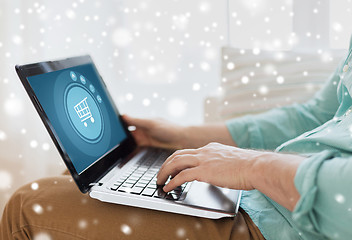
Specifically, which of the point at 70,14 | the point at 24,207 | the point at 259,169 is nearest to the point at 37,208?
the point at 24,207

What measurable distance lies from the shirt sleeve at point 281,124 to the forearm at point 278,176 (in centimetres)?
40

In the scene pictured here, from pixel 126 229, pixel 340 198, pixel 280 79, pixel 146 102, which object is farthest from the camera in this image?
pixel 146 102

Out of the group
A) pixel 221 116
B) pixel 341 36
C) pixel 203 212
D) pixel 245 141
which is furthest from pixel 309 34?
pixel 203 212

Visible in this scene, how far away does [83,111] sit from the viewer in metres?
0.77

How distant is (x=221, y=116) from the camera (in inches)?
52.1

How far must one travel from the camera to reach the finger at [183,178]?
1.98 ft

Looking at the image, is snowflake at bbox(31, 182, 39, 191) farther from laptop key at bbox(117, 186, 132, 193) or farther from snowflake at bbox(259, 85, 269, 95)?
snowflake at bbox(259, 85, 269, 95)

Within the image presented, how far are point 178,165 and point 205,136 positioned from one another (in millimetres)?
352

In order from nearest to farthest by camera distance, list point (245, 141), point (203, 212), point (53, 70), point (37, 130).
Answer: point (203, 212)
point (53, 70)
point (245, 141)
point (37, 130)

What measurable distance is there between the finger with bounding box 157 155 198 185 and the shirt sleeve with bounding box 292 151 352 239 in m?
0.20

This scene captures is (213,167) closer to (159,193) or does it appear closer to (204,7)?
(159,193)

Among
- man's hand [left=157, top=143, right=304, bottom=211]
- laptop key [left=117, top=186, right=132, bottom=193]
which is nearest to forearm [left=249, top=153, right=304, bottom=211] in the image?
man's hand [left=157, top=143, right=304, bottom=211]

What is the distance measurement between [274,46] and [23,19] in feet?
3.45

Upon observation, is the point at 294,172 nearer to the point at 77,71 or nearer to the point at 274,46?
the point at 77,71
